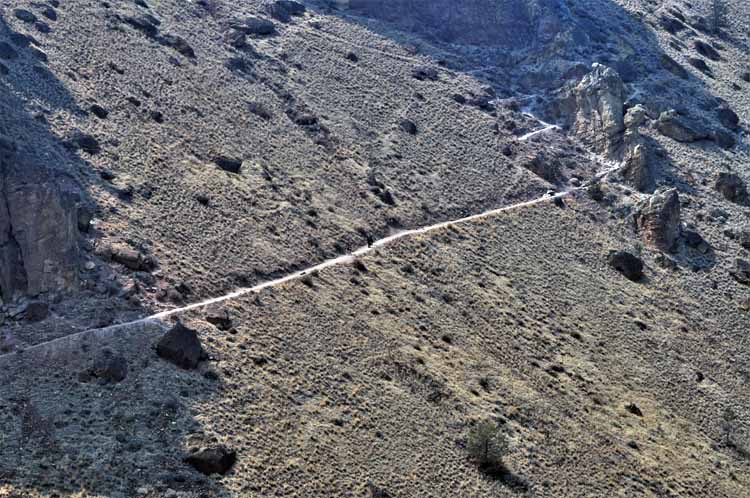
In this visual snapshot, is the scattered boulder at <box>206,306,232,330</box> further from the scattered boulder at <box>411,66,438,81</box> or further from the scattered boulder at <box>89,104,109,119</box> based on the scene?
the scattered boulder at <box>411,66,438,81</box>

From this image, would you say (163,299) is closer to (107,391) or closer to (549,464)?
(107,391)

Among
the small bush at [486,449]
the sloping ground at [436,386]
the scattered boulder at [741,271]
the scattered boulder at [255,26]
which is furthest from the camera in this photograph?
the scattered boulder at [255,26]

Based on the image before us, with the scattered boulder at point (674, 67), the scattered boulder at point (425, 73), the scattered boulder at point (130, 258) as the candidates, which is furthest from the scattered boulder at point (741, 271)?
the scattered boulder at point (130, 258)

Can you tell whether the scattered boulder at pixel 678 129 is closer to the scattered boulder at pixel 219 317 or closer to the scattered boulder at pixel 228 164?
the scattered boulder at pixel 228 164

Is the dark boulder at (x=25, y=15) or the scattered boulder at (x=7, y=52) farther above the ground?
the dark boulder at (x=25, y=15)

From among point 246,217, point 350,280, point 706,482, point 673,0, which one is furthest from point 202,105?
point 673,0

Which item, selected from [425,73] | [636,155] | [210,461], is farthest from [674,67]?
[210,461]

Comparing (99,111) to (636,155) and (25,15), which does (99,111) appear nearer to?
(25,15)
